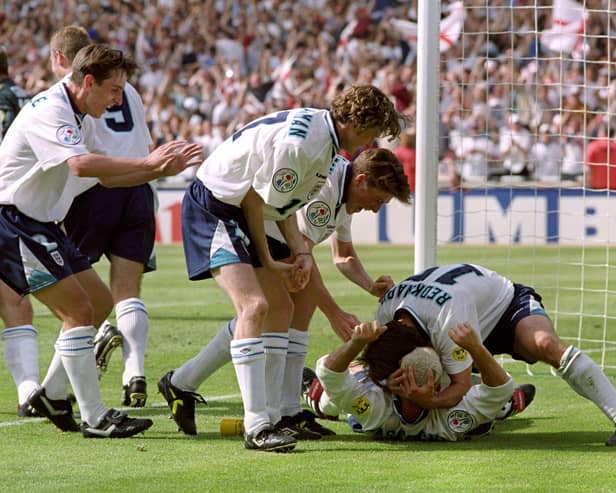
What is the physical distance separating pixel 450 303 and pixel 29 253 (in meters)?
2.16

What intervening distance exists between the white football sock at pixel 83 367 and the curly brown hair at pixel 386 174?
167cm

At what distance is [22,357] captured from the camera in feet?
22.6

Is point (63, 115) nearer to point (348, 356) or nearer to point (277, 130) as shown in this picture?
point (277, 130)

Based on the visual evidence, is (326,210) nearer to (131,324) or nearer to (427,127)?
(131,324)

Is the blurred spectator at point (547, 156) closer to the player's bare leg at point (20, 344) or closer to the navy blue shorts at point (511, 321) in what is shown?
the navy blue shorts at point (511, 321)

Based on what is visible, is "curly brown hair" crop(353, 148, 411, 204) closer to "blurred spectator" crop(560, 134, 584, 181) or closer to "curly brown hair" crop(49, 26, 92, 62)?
"curly brown hair" crop(49, 26, 92, 62)

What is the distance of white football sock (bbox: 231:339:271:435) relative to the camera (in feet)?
19.5

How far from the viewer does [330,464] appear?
5605 millimetres

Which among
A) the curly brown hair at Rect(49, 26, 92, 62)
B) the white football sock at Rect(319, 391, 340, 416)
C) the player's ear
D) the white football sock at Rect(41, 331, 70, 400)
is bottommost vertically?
the white football sock at Rect(319, 391, 340, 416)

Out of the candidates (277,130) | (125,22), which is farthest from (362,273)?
(125,22)

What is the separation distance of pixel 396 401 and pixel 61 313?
1.79 meters

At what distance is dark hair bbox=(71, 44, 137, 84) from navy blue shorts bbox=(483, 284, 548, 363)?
2.38 meters

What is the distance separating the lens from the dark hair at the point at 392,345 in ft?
19.9

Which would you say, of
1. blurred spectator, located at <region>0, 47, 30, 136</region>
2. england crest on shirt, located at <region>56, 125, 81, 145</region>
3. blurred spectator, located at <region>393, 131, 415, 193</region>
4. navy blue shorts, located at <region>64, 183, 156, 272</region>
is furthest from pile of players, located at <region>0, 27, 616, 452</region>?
blurred spectator, located at <region>393, 131, 415, 193</region>
